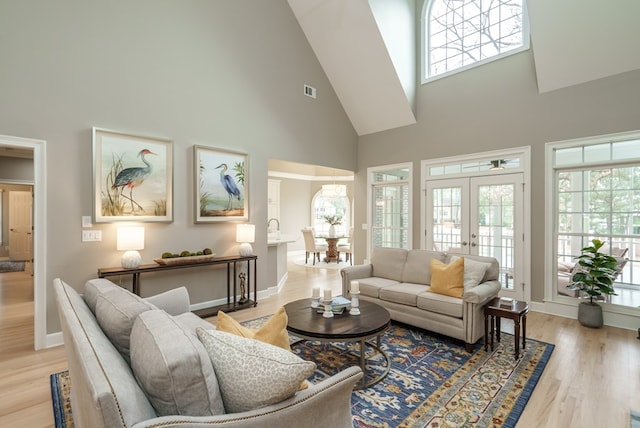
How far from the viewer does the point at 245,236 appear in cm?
470

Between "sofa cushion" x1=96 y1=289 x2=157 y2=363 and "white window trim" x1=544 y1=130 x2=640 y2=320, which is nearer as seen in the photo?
"sofa cushion" x1=96 y1=289 x2=157 y2=363

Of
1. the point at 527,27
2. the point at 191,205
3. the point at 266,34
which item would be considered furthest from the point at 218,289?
the point at 527,27

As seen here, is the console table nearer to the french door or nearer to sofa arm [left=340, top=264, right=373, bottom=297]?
sofa arm [left=340, top=264, right=373, bottom=297]

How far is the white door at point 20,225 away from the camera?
860 centimetres

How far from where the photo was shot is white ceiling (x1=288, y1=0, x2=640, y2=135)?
3.71m

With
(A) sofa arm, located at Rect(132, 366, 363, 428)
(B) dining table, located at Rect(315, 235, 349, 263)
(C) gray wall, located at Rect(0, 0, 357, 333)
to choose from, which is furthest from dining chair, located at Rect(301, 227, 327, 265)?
(A) sofa arm, located at Rect(132, 366, 363, 428)

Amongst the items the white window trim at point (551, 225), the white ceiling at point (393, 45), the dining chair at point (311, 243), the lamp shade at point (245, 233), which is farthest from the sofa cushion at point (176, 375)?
the dining chair at point (311, 243)

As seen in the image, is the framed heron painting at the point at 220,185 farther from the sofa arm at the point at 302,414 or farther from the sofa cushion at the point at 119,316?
the sofa arm at the point at 302,414

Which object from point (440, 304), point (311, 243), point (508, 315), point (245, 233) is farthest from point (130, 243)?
point (311, 243)

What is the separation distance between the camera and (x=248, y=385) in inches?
45.5

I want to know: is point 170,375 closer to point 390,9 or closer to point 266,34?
point 266,34

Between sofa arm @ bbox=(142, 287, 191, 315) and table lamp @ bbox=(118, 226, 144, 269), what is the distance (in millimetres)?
1116

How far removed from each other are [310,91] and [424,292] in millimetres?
4088

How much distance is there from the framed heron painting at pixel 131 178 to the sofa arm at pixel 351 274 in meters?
2.44
